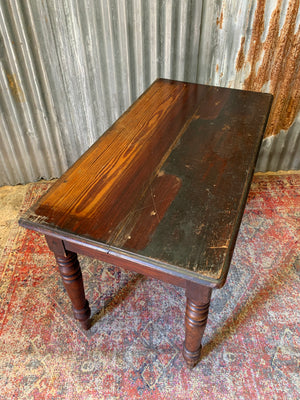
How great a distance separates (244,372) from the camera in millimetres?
1338

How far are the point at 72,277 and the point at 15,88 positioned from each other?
4.47 ft

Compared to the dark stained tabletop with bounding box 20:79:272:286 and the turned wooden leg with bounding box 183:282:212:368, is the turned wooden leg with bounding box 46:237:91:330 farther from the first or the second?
the turned wooden leg with bounding box 183:282:212:368

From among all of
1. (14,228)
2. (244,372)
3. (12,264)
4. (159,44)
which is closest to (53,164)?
(14,228)

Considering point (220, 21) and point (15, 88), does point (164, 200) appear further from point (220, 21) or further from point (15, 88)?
point (15, 88)

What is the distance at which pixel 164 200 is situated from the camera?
1.09m

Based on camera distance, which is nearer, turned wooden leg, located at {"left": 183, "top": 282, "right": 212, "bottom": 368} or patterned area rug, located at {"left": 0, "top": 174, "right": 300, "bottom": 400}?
turned wooden leg, located at {"left": 183, "top": 282, "right": 212, "bottom": 368}

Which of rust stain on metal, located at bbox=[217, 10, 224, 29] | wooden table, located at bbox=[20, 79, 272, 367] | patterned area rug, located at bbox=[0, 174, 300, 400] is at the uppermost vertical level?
rust stain on metal, located at bbox=[217, 10, 224, 29]

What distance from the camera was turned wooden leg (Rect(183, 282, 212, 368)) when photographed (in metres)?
0.97

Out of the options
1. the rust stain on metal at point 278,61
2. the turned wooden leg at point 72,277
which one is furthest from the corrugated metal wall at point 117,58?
the turned wooden leg at point 72,277

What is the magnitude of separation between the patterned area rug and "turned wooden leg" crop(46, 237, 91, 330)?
0.41ft

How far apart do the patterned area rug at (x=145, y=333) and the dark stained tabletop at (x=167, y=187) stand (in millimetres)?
718

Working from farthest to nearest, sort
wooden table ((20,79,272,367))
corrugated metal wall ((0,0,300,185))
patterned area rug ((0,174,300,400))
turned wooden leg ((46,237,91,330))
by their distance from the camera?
1. corrugated metal wall ((0,0,300,185))
2. patterned area rug ((0,174,300,400))
3. turned wooden leg ((46,237,91,330))
4. wooden table ((20,79,272,367))

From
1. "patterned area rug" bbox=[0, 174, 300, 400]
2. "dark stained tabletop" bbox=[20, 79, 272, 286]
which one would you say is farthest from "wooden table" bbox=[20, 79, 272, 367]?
"patterned area rug" bbox=[0, 174, 300, 400]

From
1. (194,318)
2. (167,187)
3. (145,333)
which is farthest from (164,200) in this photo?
(145,333)
